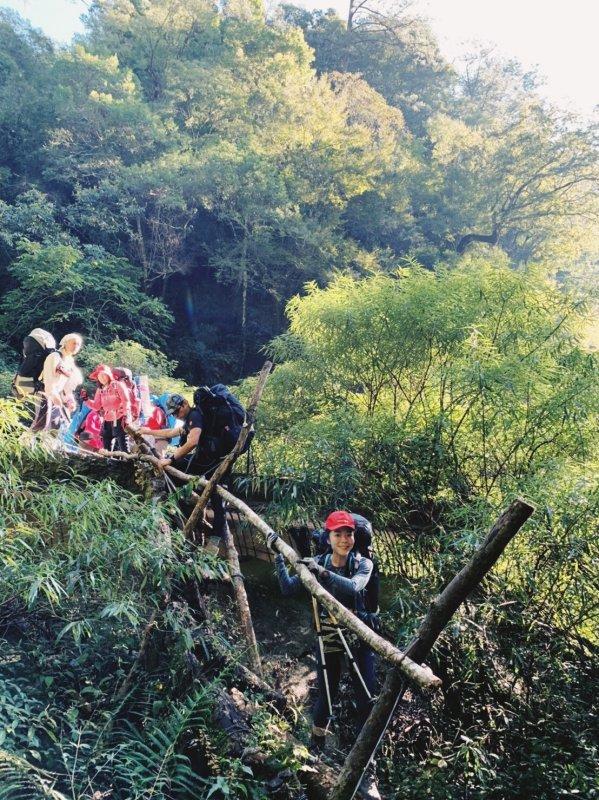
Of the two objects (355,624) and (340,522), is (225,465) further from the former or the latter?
(355,624)

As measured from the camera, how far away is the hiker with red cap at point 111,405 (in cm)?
608

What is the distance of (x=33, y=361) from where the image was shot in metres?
5.55

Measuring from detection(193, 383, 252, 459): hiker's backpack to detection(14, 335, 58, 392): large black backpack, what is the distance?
2.22 m

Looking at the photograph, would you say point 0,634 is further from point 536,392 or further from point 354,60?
point 354,60

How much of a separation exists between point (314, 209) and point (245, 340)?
5.09m

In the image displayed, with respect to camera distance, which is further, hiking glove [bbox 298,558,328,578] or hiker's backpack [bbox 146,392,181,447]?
hiker's backpack [bbox 146,392,181,447]

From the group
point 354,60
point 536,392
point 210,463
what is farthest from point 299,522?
point 354,60

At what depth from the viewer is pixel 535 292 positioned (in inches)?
229

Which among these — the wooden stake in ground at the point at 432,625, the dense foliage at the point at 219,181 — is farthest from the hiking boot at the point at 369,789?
the dense foliage at the point at 219,181

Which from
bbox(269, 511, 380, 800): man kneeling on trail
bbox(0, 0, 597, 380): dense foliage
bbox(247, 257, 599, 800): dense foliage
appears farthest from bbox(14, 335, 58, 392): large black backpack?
bbox(0, 0, 597, 380): dense foliage

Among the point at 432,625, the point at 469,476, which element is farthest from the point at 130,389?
the point at 432,625

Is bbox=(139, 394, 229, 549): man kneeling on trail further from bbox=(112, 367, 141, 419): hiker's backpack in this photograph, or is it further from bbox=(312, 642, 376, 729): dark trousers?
bbox=(112, 367, 141, 419): hiker's backpack

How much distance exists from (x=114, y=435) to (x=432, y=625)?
16.5ft

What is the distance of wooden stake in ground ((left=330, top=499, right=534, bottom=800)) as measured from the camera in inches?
69.5
